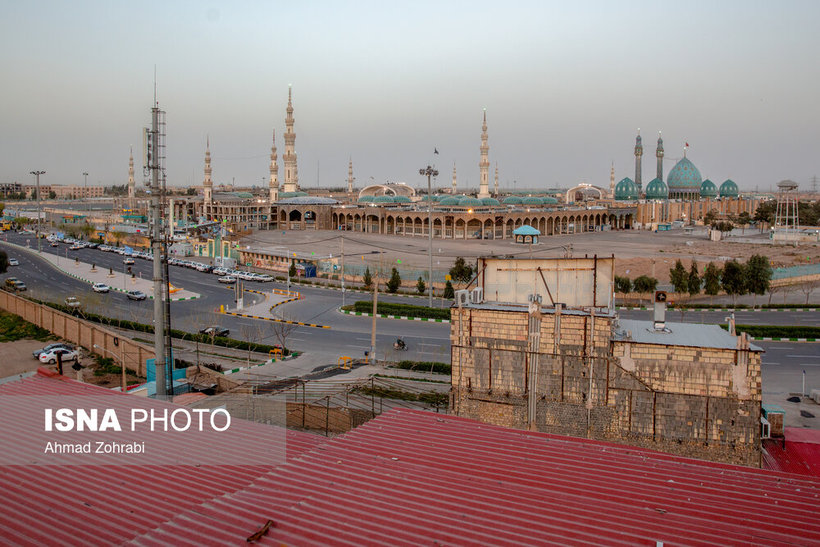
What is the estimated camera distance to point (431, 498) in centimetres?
493

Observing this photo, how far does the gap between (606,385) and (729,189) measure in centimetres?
9657

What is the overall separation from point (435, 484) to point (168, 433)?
3623 millimetres

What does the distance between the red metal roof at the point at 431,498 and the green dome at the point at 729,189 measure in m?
98.8

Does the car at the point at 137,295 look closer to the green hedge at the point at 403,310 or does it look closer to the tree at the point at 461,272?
the green hedge at the point at 403,310

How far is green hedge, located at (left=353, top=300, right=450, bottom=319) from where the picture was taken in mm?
22781

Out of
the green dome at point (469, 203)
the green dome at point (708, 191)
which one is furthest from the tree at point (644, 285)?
the green dome at point (708, 191)

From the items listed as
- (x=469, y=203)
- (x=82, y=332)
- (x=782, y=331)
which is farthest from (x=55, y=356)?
(x=469, y=203)

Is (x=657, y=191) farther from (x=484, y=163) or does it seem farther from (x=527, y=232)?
(x=527, y=232)

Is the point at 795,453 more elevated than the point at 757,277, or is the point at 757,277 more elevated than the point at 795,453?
the point at 757,277

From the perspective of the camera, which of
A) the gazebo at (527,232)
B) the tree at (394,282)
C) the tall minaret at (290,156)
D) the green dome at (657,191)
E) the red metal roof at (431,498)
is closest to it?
the red metal roof at (431,498)

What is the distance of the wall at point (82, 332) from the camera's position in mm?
16188

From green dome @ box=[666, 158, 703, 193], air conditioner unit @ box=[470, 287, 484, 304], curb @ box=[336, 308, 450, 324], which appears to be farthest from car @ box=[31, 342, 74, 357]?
green dome @ box=[666, 158, 703, 193]

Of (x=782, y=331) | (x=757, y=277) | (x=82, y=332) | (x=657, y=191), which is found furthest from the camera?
(x=657, y=191)

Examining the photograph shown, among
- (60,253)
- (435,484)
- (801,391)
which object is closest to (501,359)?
(435,484)
